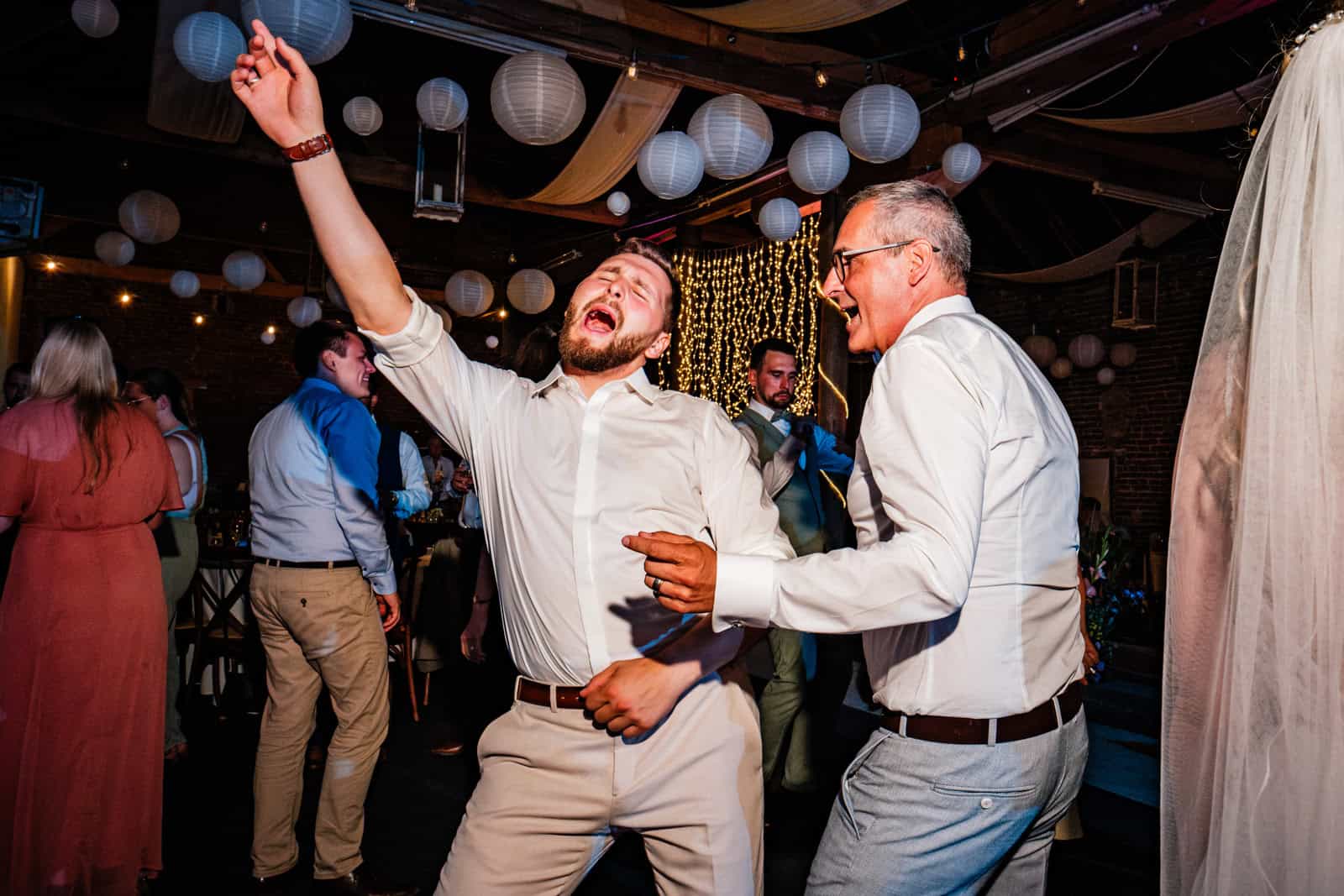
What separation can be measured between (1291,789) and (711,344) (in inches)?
316

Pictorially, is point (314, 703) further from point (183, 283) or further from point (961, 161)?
point (183, 283)

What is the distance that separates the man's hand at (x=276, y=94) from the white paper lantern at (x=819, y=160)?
385 centimetres

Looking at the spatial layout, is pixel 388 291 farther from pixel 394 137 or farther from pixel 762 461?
pixel 394 137

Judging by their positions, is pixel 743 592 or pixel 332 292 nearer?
pixel 743 592

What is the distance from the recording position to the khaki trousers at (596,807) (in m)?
1.37

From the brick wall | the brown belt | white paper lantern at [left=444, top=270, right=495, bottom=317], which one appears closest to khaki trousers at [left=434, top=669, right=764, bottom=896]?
the brown belt

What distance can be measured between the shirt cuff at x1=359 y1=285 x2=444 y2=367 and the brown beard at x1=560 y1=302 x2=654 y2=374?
0.24 m

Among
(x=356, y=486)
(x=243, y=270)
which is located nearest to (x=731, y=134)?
(x=356, y=486)

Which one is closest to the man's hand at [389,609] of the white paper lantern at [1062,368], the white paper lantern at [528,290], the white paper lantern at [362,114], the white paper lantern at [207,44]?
the white paper lantern at [207,44]

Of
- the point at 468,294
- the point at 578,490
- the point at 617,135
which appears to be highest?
the point at 617,135

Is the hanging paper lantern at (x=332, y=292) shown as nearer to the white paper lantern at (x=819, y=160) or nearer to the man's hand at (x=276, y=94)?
the white paper lantern at (x=819, y=160)

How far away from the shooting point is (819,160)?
15.7 feet

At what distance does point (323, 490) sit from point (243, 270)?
6214 millimetres

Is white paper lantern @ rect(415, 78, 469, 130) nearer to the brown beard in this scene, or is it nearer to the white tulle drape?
Result: the brown beard
